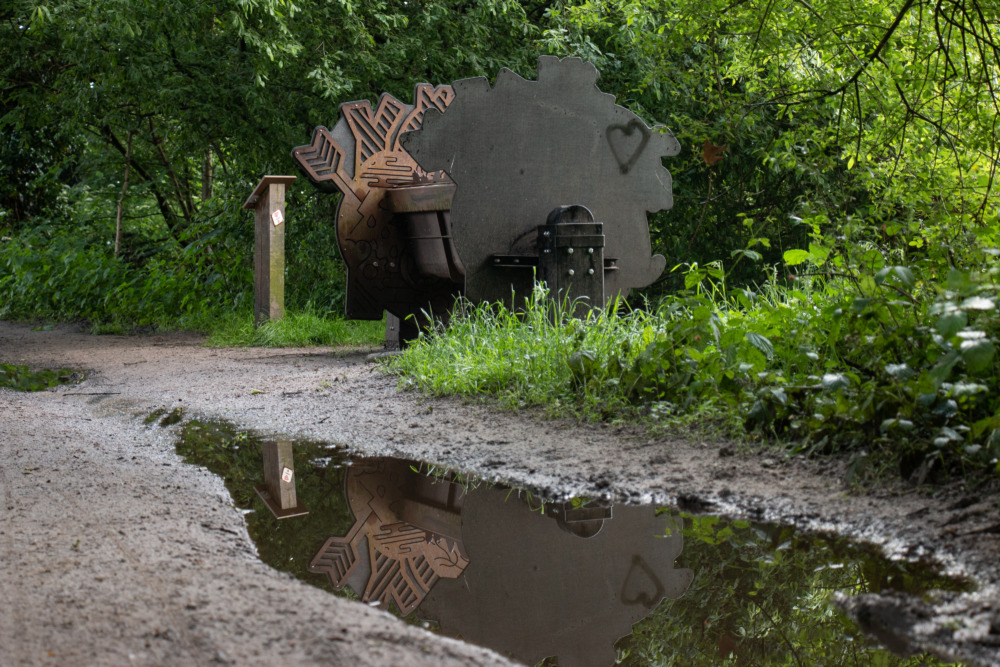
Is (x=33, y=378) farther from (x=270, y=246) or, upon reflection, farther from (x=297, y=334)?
(x=270, y=246)

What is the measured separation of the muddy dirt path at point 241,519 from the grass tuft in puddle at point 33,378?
0.53 m

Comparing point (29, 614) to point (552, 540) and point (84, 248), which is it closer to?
point (552, 540)

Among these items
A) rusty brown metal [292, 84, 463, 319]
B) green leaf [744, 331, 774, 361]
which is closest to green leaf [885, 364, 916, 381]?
green leaf [744, 331, 774, 361]

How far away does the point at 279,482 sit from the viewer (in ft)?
10.7

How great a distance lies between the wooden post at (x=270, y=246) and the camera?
907 centimetres

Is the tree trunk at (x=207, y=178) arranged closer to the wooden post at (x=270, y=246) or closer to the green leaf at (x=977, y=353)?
the wooden post at (x=270, y=246)

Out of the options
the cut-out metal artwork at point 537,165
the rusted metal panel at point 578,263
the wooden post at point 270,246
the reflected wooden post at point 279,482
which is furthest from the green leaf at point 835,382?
the wooden post at point 270,246

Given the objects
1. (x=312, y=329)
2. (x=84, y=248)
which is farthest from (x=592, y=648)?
(x=84, y=248)

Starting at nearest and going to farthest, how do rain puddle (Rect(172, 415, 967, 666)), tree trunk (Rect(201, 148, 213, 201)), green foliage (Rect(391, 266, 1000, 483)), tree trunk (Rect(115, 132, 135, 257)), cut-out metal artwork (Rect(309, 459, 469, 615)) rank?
rain puddle (Rect(172, 415, 967, 666))
cut-out metal artwork (Rect(309, 459, 469, 615))
green foliage (Rect(391, 266, 1000, 483))
tree trunk (Rect(115, 132, 135, 257))
tree trunk (Rect(201, 148, 213, 201))

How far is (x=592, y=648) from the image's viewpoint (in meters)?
1.95

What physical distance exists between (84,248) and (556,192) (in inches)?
402

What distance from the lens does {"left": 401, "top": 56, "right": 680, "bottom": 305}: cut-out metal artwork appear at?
5.88 metres

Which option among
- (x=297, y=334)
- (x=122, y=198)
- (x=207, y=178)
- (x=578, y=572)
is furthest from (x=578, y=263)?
(x=207, y=178)

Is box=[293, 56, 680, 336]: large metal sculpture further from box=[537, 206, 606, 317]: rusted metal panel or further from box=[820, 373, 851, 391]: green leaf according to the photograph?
box=[820, 373, 851, 391]: green leaf
